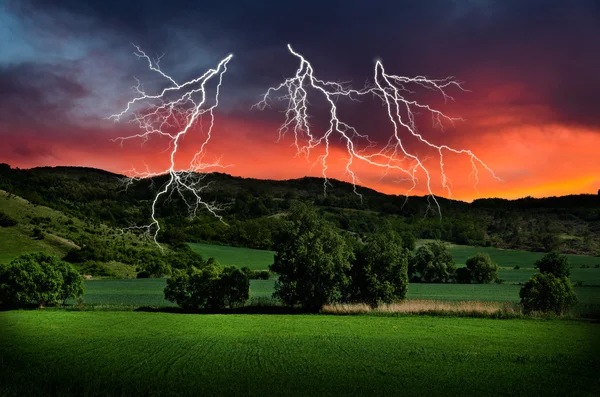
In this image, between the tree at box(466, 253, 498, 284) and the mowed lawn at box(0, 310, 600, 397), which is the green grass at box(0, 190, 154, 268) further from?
the mowed lawn at box(0, 310, 600, 397)

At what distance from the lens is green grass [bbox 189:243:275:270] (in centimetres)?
11360

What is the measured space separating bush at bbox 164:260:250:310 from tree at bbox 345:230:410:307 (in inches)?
366

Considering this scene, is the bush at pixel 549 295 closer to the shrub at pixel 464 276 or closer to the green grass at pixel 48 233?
the shrub at pixel 464 276

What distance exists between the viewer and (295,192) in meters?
195

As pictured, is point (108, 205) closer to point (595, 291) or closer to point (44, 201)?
point (44, 201)

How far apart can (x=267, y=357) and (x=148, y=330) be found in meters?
12.1

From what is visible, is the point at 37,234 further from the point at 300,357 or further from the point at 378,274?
the point at 300,357

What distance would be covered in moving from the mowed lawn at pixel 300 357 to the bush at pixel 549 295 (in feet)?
11.1

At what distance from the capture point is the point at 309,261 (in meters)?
42.3

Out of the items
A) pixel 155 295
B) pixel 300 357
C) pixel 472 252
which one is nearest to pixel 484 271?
pixel 472 252

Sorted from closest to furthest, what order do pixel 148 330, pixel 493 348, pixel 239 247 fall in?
pixel 493 348
pixel 148 330
pixel 239 247

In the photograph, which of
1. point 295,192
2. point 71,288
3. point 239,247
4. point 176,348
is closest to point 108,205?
point 239,247

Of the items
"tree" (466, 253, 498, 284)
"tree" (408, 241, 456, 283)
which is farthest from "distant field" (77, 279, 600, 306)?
"tree" (408, 241, 456, 283)

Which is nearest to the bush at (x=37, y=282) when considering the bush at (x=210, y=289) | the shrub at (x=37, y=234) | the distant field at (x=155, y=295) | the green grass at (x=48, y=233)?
the distant field at (x=155, y=295)
